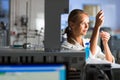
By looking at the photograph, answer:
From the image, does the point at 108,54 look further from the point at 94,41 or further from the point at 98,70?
the point at 98,70

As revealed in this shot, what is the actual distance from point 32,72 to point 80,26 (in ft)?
1.40

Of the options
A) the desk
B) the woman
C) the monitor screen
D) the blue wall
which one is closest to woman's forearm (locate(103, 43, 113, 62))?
the woman

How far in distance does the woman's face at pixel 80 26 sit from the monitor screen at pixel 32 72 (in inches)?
14.9

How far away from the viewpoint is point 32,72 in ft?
1.97

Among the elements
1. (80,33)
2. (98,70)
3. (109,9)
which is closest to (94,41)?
(80,33)

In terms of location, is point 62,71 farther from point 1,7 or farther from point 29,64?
point 1,7

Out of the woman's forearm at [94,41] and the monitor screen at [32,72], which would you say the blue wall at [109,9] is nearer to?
the woman's forearm at [94,41]

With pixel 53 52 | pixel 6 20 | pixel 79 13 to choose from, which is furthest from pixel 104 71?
pixel 6 20

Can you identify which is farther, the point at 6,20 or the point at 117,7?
the point at 117,7

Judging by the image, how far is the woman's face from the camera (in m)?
0.97

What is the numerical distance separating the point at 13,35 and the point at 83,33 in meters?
3.65

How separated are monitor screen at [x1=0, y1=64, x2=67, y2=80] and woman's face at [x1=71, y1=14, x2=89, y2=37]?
38 centimetres

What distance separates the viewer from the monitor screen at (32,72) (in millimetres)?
592

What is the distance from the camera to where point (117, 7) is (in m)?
4.74
